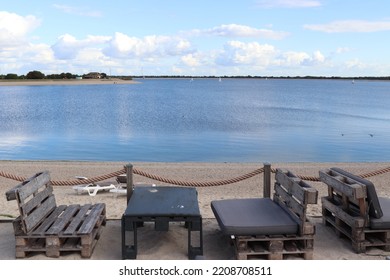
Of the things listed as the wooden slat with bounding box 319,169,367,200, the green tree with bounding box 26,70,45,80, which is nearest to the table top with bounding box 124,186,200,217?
the wooden slat with bounding box 319,169,367,200

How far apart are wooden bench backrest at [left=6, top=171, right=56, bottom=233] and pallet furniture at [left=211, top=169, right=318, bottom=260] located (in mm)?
2312

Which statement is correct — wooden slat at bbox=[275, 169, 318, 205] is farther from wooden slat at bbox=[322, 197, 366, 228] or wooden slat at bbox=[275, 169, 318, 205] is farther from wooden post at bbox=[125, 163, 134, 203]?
wooden post at bbox=[125, 163, 134, 203]

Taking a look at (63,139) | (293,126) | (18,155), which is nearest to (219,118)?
(293,126)

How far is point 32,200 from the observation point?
19.5 feet

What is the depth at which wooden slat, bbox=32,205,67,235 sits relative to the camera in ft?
19.1

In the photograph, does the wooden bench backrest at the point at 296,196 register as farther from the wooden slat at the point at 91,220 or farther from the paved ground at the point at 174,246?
the wooden slat at the point at 91,220

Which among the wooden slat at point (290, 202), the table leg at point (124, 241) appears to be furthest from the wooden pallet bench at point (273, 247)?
the table leg at point (124, 241)

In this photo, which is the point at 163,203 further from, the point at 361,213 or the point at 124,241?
the point at 361,213

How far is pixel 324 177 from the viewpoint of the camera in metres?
6.87

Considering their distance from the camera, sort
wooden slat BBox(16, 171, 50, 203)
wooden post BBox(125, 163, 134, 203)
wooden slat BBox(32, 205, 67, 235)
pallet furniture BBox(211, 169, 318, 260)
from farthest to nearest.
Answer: wooden post BBox(125, 163, 134, 203)
wooden slat BBox(32, 205, 67, 235)
pallet furniture BBox(211, 169, 318, 260)
wooden slat BBox(16, 171, 50, 203)

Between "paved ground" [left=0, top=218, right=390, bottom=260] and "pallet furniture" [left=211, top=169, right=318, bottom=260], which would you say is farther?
"paved ground" [left=0, top=218, right=390, bottom=260]

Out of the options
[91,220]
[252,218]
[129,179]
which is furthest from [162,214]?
[129,179]

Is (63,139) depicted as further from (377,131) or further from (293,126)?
(377,131)

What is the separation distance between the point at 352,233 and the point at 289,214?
851 mm
